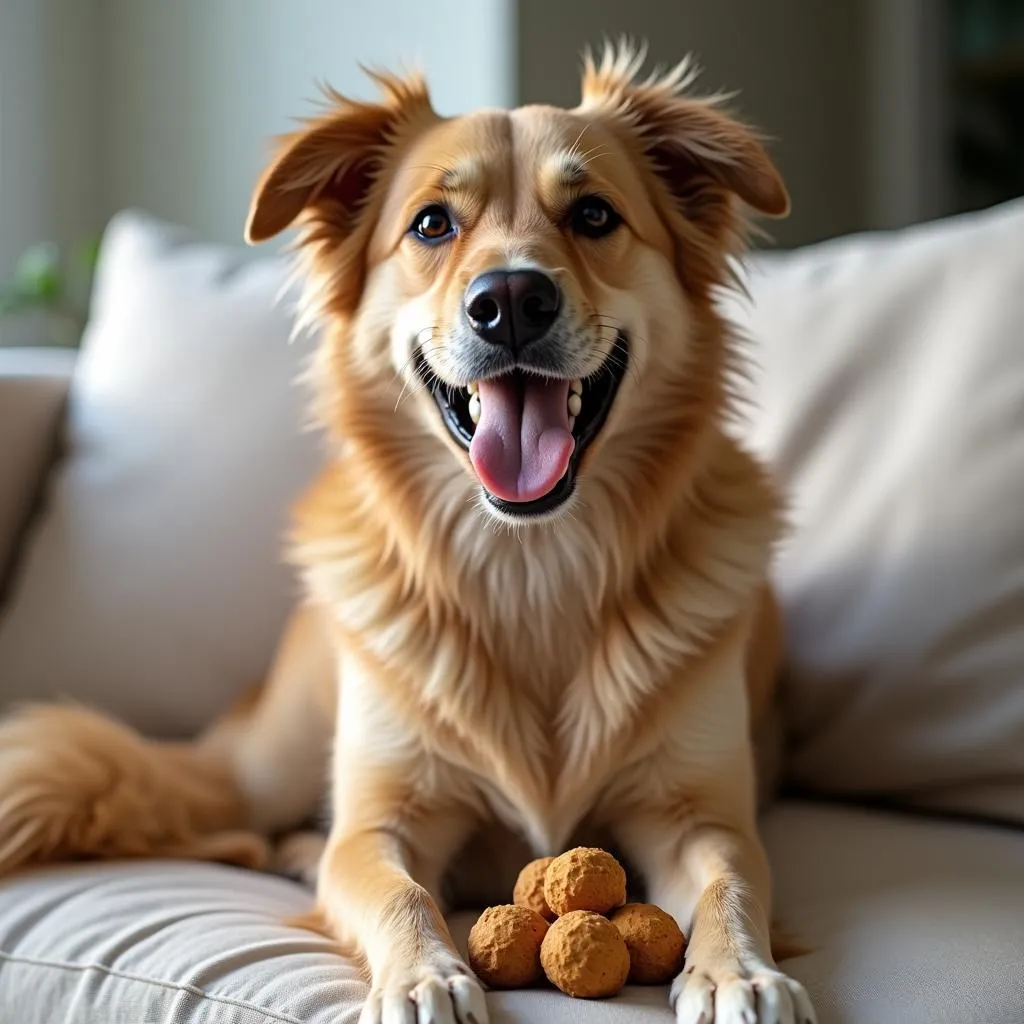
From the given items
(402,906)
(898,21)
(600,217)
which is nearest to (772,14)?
(898,21)

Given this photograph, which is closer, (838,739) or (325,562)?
(325,562)

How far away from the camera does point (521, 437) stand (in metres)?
1.28

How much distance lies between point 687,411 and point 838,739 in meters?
0.53

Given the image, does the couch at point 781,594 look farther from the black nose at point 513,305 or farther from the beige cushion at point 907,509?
the black nose at point 513,305

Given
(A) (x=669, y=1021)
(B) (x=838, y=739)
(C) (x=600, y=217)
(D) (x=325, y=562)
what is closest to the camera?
(A) (x=669, y=1021)

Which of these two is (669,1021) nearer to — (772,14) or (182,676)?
(182,676)

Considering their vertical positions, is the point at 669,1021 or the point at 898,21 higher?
the point at 898,21

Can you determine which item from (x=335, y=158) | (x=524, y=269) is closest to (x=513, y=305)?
(x=524, y=269)

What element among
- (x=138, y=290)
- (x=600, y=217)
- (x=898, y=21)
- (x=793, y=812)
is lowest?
(x=793, y=812)

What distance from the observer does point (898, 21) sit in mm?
3979

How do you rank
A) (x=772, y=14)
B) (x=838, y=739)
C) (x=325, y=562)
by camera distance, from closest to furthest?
1. (x=325, y=562)
2. (x=838, y=739)
3. (x=772, y=14)

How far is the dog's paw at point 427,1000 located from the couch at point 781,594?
44 millimetres

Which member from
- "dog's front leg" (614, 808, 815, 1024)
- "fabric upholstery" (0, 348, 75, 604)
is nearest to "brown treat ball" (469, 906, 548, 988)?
"dog's front leg" (614, 808, 815, 1024)

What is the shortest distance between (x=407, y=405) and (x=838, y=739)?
29.6 inches
